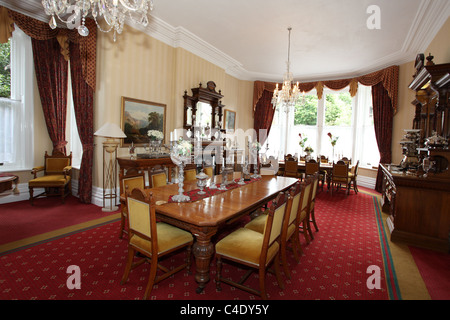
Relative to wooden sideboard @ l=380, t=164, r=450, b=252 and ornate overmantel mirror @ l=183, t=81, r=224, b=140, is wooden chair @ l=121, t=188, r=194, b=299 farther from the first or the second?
ornate overmantel mirror @ l=183, t=81, r=224, b=140

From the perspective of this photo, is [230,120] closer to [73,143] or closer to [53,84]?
[73,143]

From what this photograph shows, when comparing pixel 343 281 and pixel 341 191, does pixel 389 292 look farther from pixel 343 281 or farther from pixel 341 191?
pixel 341 191

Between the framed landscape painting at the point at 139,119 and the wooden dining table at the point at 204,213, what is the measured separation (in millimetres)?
2269

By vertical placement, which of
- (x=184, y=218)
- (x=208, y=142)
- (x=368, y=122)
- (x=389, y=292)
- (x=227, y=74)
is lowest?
(x=389, y=292)

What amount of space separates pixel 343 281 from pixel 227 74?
693cm

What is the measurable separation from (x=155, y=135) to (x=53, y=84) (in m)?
2.39

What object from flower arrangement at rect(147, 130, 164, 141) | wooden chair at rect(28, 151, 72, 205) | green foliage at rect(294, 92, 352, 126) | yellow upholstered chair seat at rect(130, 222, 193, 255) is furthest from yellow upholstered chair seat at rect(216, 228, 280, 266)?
green foliage at rect(294, 92, 352, 126)

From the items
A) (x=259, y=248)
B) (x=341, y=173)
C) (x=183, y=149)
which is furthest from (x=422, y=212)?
(x=183, y=149)

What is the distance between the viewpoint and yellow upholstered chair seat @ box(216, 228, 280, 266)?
2037 millimetres

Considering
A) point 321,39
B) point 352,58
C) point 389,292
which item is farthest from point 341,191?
point 389,292

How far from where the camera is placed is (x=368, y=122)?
25.1 feet

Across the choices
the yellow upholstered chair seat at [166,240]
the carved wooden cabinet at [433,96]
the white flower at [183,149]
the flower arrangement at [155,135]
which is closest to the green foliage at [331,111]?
the carved wooden cabinet at [433,96]

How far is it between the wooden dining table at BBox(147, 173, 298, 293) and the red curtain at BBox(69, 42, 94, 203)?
2.51 m

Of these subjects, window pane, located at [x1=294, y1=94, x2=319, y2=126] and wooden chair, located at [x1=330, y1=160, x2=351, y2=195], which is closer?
wooden chair, located at [x1=330, y1=160, x2=351, y2=195]
